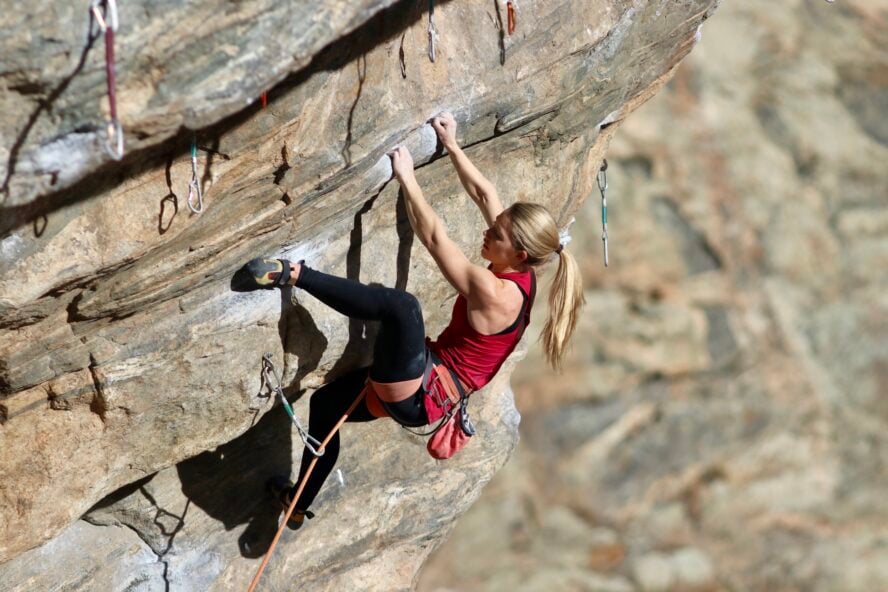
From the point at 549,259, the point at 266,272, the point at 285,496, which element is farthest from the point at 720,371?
the point at 266,272

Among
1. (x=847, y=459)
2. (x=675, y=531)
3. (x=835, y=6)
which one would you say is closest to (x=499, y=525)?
(x=675, y=531)

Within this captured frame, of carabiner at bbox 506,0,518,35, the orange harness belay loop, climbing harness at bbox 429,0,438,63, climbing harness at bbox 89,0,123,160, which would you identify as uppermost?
climbing harness at bbox 89,0,123,160

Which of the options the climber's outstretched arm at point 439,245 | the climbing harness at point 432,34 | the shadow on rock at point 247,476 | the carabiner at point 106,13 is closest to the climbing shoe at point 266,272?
the climber's outstretched arm at point 439,245

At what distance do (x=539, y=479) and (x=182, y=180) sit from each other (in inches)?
335

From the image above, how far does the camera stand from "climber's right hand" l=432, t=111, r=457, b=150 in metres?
4.08

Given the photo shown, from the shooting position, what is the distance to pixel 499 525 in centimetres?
1130

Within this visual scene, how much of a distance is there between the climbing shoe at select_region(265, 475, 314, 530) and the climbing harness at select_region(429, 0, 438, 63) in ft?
7.65

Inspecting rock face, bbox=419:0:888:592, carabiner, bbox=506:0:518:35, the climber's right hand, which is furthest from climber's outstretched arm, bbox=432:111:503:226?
rock face, bbox=419:0:888:592

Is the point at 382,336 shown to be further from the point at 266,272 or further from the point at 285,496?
the point at 285,496

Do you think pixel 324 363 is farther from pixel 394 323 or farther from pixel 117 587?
pixel 117 587

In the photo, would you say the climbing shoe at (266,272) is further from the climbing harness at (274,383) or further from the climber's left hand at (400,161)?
the climber's left hand at (400,161)

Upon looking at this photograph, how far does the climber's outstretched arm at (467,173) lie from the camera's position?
4.09 m

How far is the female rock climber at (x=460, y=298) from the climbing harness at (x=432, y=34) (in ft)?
0.85

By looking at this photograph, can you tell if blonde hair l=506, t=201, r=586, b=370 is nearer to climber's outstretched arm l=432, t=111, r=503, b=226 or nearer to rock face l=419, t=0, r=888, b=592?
climber's outstretched arm l=432, t=111, r=503, b=226
